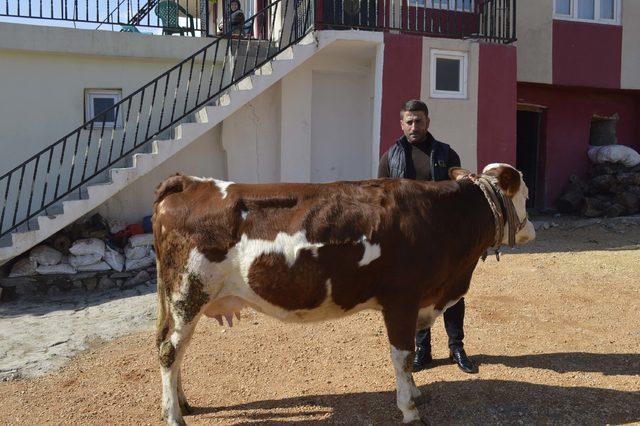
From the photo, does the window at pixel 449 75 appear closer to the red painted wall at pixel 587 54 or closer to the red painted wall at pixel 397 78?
the red painted wall at pixel 397 78

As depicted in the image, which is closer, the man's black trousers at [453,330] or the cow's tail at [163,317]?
the cow's tail at [163,317]

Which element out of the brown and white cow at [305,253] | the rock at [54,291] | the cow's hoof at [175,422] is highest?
the brown and white cow at [305,253]

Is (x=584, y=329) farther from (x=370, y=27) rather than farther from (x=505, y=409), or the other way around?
(x=370, y=27)

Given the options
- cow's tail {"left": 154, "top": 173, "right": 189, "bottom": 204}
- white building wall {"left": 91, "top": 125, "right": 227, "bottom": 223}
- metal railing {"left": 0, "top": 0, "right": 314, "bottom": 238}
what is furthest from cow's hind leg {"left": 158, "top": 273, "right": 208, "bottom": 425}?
white building wall {"left": 91, "top": 125, "right": 227, "bottom": 223}

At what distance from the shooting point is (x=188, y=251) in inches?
140

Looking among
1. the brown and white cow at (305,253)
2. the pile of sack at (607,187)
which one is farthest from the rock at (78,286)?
the pile of sack at (607,187)

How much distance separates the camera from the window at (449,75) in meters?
10.4

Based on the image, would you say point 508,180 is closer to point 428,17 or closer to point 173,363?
point 173,363

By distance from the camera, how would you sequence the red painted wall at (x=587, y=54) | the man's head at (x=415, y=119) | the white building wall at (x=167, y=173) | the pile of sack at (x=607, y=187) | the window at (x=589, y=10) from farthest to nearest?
the window at (x=589, y=10) < the red painted wall at (x=587, y=54) < the pile of sack at (x=607, y=187) < the white building wall at (x=167, y=173) < the man's head at (x=415, y=119)

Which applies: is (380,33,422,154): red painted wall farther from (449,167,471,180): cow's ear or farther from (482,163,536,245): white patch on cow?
(482,163,536,245): white patch on cow

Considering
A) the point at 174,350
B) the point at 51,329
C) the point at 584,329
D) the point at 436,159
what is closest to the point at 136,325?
the point at 51,329

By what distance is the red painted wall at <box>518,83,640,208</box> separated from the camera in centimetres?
1346

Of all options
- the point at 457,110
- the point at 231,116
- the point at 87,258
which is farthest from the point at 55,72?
the point at 457,110

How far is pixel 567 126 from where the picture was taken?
1367 cm
